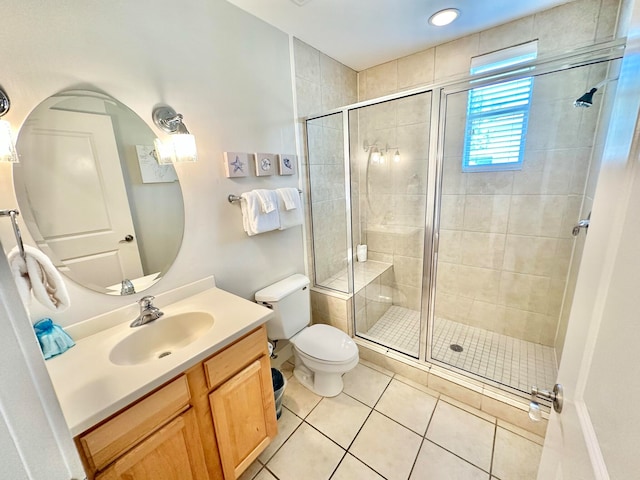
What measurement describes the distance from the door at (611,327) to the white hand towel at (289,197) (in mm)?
1496

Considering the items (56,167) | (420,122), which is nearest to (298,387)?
(56,167)

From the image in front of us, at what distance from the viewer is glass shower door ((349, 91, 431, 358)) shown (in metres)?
2.24

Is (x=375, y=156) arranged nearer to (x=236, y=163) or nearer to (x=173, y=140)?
(x=236, y=163)

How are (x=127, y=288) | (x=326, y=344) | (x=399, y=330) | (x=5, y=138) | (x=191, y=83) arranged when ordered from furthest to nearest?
1. (x=399, y=330)
2. (x=326, y=344)
3. (x=191, y=83)
4. (x=127, y=288)
5. (x=5, y=138)

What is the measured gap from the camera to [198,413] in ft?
3.42

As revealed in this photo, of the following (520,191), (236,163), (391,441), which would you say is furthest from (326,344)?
(520,191)

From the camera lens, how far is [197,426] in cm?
104

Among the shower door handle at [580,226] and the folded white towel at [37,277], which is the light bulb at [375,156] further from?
the folded white towel at [37,277]

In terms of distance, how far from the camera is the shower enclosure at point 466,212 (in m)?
1.74

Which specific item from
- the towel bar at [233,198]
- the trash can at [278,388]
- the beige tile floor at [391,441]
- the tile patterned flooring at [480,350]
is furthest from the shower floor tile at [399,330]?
the towel bar at [233,198]

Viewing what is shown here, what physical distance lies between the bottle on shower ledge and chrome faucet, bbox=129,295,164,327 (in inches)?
70.4

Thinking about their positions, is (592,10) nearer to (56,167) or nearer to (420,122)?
(420,122)

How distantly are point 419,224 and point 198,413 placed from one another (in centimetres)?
211

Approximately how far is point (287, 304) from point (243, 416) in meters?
0.73
